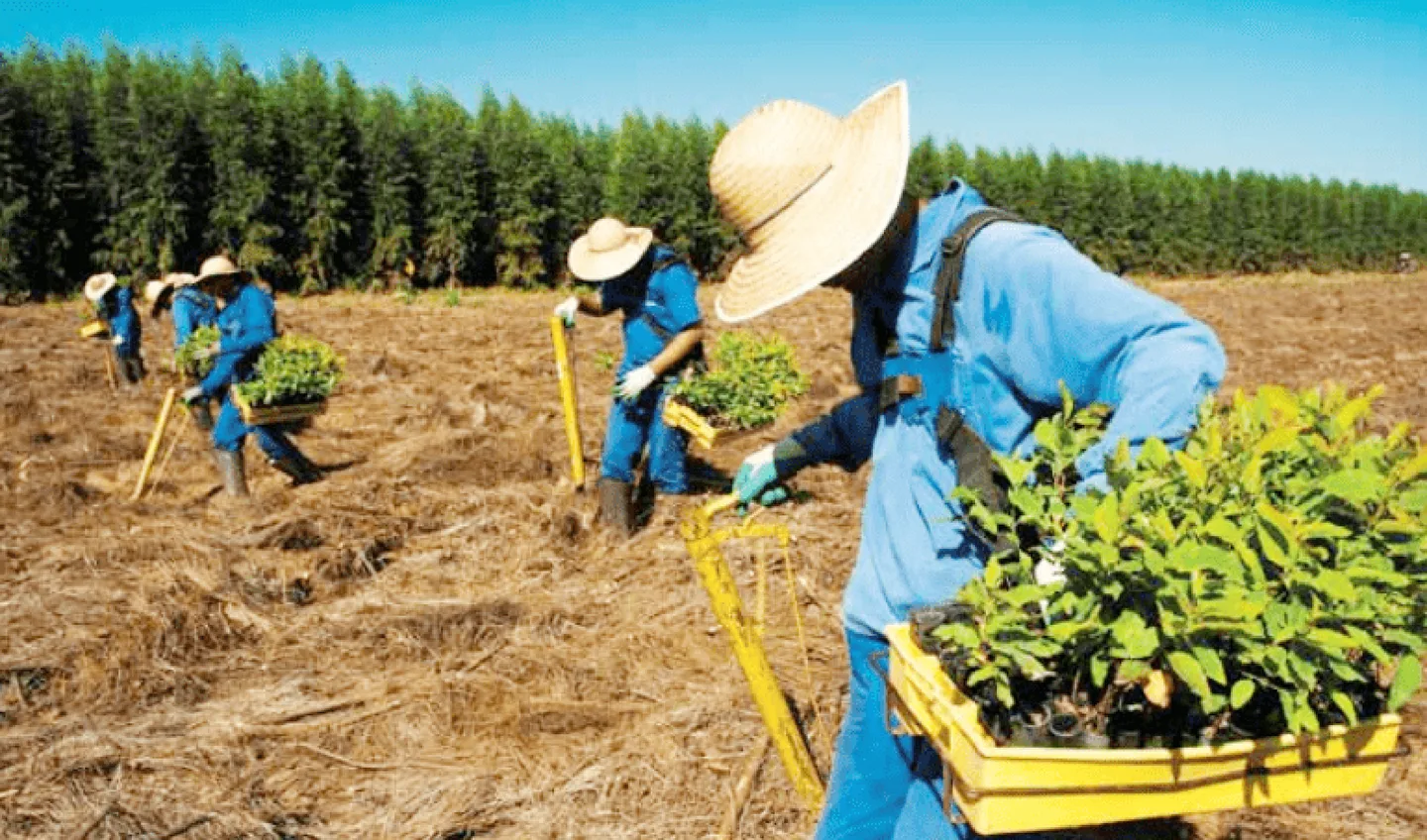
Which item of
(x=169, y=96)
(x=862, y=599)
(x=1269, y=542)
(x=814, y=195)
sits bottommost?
(x=862, y=599)

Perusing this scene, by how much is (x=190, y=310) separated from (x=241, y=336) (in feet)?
5.90

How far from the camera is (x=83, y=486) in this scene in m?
7.16

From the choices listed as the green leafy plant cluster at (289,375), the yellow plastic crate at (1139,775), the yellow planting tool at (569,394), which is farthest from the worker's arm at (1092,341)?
the green leafy plant cluster at (289,375)

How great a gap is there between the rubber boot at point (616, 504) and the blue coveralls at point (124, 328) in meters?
7.03

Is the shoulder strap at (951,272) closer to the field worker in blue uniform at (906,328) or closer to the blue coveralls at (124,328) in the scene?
the field worker in blue uniform at (906,328)

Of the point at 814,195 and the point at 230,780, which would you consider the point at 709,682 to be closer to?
the point at 230,780

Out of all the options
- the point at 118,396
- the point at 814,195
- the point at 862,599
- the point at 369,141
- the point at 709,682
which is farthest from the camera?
the point at 369,141

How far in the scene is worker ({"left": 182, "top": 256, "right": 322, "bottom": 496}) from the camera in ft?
22.0

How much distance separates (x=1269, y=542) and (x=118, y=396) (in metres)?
10.8

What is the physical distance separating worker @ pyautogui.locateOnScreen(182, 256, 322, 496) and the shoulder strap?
5947 millimetres

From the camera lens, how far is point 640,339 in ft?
18.2

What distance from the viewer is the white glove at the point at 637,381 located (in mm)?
5312

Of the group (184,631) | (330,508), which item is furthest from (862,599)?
(330,508)

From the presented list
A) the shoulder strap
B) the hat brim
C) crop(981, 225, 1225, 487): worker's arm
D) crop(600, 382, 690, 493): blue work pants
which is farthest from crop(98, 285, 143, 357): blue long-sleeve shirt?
crop(981, 225, 1225, 487): worker's arm
